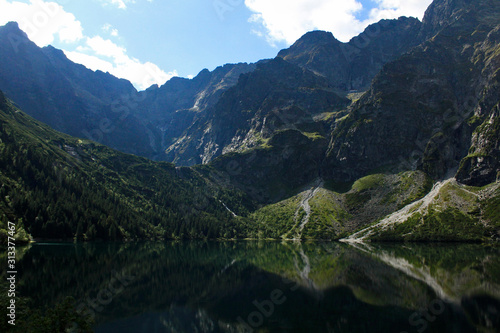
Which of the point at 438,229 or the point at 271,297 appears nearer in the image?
the point at 271,297

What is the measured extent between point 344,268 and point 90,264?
5966 centimetres

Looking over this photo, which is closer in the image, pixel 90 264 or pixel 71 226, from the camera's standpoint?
pixel 90 264

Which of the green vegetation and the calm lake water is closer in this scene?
the calm lake water

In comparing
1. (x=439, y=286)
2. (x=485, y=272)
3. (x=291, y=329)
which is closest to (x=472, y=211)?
(x=485, y=272)

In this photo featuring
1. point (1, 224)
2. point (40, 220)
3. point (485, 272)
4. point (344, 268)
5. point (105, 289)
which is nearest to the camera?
point (105, 289)

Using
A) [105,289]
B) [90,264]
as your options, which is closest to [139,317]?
[105,289]

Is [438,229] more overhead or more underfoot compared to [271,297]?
more underfoot

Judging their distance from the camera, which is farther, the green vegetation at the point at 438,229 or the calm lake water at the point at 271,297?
the green vegetation at the point at 438,229

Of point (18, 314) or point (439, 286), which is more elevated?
point (18, 314)

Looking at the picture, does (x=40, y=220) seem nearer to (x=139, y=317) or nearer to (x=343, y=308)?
(x=139, y=317)

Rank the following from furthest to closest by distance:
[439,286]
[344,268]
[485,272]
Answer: [344,268], [485,272], [439,286]

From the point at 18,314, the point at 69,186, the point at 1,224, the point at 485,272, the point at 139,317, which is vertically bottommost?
the point at 485,272

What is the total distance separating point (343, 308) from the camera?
42.3 m

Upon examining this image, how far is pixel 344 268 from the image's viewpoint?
75.9 meters
